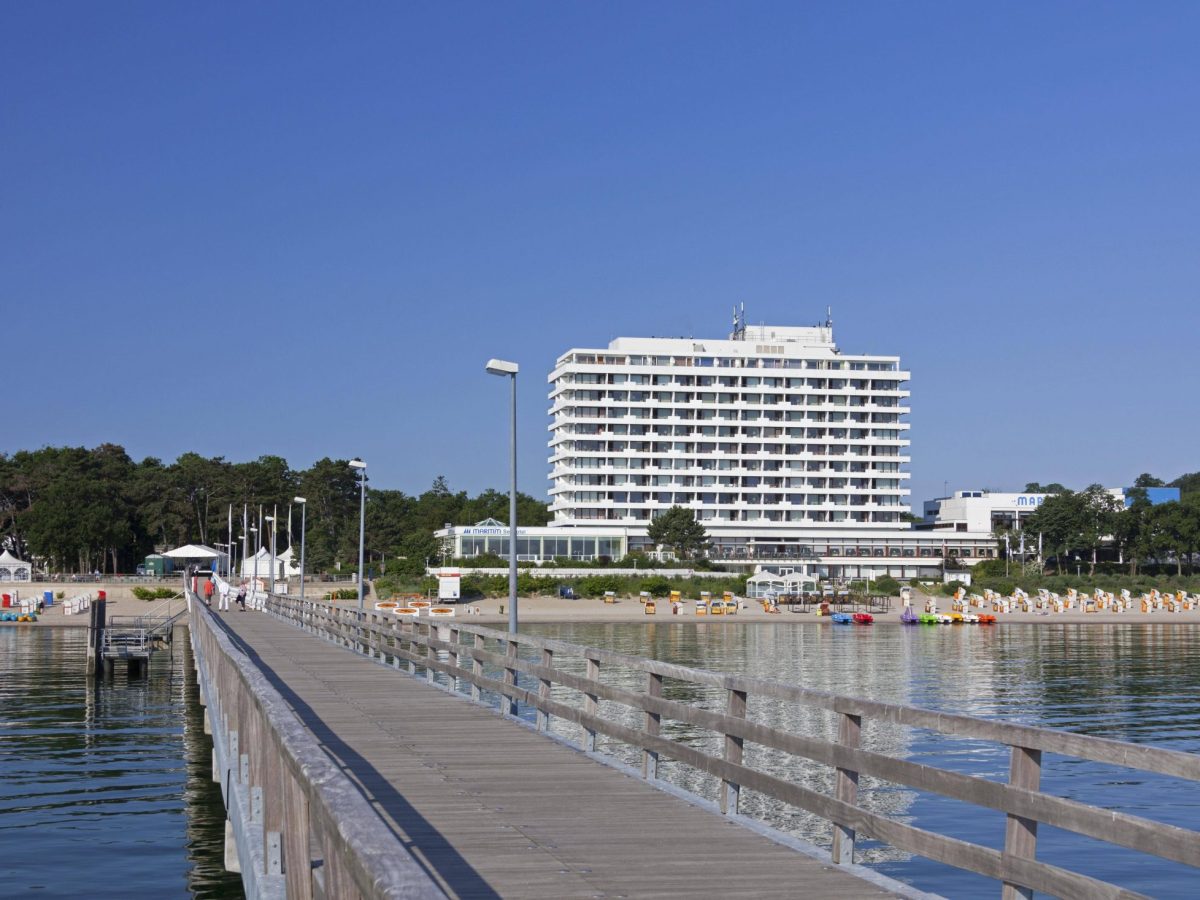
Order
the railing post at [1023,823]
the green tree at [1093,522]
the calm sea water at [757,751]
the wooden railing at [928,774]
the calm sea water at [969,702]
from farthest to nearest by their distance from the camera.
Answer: the green tree at [1093,522] → the calm sea water at [969,702] → the calm sea water at [757,751] → the railing post at [1023,823] → the wooden railing at [928,774]

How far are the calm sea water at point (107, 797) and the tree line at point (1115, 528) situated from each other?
12606 centimetres

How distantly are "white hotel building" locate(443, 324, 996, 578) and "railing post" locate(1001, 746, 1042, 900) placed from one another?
154915 mm

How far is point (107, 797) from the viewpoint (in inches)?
1040

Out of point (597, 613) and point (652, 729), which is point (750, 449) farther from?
point (652, 729)

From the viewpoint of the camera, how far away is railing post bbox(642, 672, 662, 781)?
13.6 metres

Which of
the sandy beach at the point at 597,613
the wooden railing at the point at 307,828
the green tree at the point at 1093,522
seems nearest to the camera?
the wooden railing at the point at 307,828

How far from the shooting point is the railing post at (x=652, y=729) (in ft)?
44.6

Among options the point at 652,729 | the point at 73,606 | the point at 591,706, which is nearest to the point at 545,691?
the point at 591,706

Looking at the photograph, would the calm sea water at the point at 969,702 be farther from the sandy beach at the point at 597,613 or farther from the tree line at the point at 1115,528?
the tree line at the point at 1115,528

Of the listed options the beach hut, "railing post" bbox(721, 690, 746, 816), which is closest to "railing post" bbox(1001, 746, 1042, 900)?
"railing post" bbox(721, 690, 746, 816)

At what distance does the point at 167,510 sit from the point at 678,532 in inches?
2461

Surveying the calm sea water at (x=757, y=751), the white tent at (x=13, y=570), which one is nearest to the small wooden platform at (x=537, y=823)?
the calm sea water at (x=757, y=751)

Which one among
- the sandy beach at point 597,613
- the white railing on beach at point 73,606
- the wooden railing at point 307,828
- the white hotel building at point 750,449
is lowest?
the sandy beach at point 597,613

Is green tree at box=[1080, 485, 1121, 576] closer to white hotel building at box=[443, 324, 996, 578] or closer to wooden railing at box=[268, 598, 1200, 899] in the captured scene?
white hotel building at box=[443, 324, 996, 578]
